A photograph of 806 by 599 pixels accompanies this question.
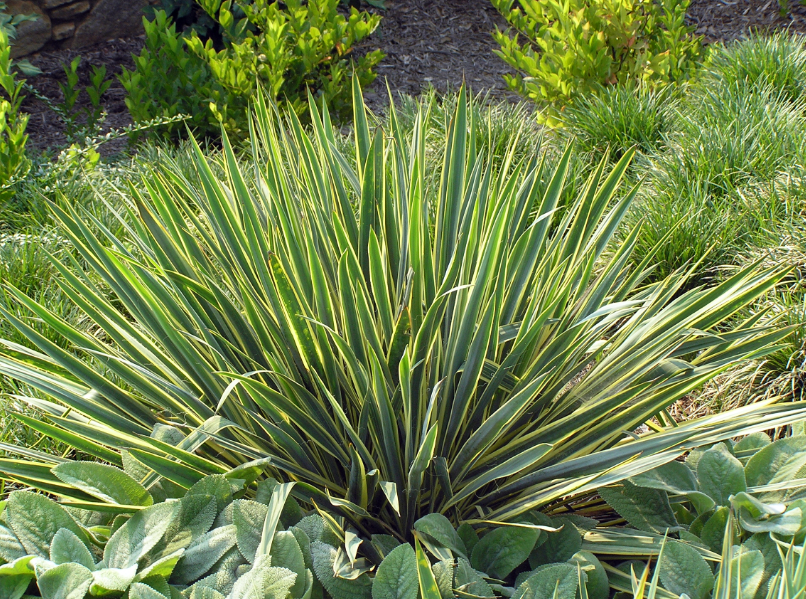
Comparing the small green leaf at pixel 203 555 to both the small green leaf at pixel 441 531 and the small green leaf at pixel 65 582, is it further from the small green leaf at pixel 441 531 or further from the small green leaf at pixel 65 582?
the small green leaf at pixel 441 531

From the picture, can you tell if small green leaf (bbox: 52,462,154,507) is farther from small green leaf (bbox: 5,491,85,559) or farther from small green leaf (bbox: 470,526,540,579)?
small green leaf (bbox: 470,526,540,579)

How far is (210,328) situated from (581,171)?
2.09 m

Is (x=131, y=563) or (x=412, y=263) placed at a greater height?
(x=412, y=263)

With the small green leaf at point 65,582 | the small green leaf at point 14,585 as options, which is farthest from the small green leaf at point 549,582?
the small green leaf at point 14,585

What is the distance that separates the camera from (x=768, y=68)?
360cm

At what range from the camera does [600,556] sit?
4.64 ft

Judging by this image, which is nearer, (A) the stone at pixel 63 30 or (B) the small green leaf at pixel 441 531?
(B) the small green leaf at pixel 441 531

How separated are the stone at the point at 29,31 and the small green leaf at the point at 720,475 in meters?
5.23

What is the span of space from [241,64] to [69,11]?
7.35ft

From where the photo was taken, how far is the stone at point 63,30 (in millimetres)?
5051

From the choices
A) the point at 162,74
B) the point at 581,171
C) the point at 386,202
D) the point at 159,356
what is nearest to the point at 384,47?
the point at 162,74

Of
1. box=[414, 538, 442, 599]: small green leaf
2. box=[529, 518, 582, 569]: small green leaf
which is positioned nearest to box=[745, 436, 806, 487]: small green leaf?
box=[529, 518, 582, 569]: small green leaf

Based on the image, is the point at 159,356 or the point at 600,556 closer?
the point at 600,556

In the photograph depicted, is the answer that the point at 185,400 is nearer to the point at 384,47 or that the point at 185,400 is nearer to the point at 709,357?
the point at 709,357
